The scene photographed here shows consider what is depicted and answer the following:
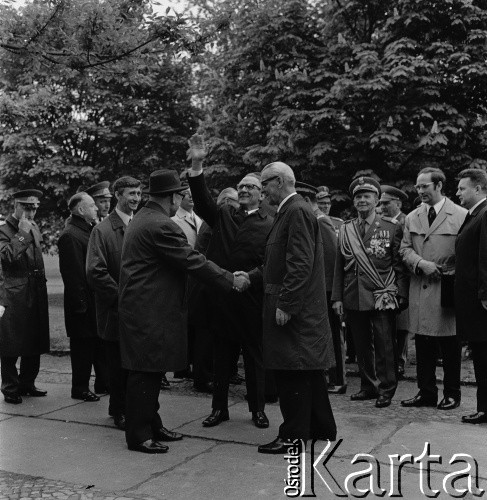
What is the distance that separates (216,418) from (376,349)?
5.85 ft

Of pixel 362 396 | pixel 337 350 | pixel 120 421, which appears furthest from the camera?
pixel 337 350

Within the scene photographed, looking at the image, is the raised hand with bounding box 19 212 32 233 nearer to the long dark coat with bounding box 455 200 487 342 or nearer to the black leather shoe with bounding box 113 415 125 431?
the black leather shoe with bounding box 113 415 125 431

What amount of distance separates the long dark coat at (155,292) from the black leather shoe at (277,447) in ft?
2.93

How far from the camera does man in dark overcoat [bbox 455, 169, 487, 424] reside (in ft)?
20.0

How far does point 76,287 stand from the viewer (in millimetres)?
7348

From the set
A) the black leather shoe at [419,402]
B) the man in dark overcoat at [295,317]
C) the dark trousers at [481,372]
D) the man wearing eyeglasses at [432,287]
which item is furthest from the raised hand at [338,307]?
the man in dark overcoat at [295,317]

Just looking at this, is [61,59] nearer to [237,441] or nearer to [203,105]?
[237,441]

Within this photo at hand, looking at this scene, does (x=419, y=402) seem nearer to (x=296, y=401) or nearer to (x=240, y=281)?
(x=296, y=401)

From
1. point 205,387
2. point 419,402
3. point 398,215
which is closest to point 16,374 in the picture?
point 205,387

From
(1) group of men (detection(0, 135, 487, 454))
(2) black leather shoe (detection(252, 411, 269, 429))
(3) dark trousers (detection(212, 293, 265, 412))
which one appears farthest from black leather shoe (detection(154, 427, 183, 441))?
(2) black leather shoe (detection(252, 411, 269, 429))

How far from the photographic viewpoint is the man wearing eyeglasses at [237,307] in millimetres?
6203

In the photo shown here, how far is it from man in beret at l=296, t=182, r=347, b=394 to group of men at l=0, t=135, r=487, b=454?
14 mm

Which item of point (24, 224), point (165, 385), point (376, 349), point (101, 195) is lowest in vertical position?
point (165, 385)

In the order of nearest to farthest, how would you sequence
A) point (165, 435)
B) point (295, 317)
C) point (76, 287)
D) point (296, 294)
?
point (296, 294)
point (295, 317)
point (165, 435)
point (76, 287)
